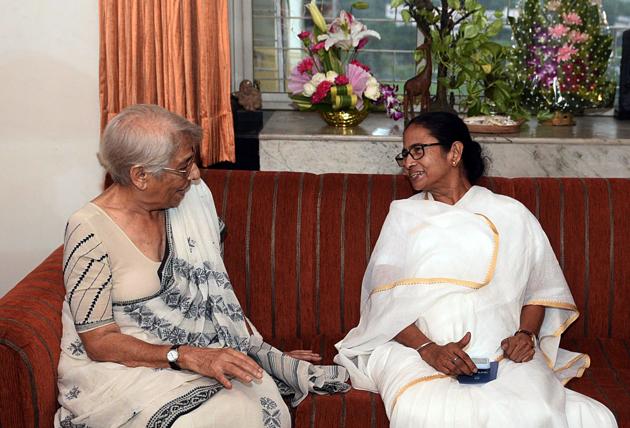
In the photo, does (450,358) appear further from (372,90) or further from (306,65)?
(306,65)

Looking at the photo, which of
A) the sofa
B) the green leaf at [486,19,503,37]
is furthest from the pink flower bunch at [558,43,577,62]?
the sofa

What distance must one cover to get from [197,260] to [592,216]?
4.18 ft

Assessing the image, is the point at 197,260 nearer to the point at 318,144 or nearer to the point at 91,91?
the point at 318,144

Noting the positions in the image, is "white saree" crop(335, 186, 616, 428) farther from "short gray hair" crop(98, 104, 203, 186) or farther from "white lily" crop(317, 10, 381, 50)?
"white lily" crop(317, 10, 381, 50)

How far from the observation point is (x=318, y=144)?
3521 mm

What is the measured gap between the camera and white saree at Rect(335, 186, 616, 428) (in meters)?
2.47

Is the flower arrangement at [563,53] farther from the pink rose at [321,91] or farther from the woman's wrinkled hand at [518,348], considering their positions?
the woman's wrinkled hand at [518,348]

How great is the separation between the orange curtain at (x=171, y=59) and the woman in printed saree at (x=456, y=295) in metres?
0.96

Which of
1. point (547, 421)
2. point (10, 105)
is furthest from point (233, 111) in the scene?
point (547, 421)

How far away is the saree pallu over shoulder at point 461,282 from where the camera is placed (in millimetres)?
2609

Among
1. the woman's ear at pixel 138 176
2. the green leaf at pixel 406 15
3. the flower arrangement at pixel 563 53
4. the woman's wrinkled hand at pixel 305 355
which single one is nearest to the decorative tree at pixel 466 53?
the green leaf at pixel 406 15

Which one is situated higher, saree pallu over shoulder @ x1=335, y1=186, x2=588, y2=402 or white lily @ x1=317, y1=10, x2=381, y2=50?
white lily @ x1=317, y1=10, x2=381, y2=50

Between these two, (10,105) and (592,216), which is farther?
(10,105)

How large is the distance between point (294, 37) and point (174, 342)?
2196 mm
